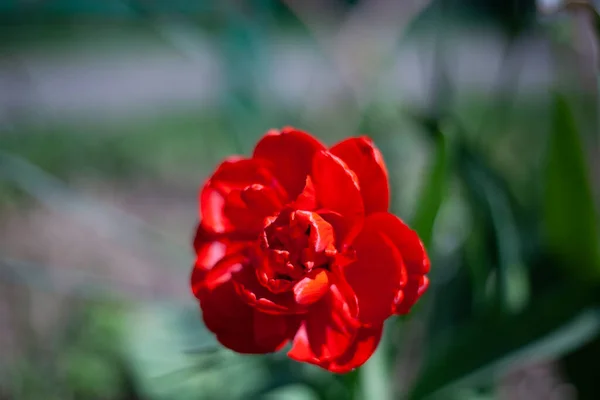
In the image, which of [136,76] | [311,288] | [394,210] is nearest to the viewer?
[311,288]

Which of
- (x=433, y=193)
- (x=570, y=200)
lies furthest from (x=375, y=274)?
(x=570, y=200)

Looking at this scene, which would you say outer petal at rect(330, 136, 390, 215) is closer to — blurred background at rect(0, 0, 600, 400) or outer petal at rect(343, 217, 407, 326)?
outer petal at rect(343, 217, 407, 326)

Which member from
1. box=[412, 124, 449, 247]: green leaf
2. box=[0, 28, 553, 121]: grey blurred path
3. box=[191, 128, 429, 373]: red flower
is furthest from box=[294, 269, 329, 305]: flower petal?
box=[0, 28, 553, 121]: grey blurred path

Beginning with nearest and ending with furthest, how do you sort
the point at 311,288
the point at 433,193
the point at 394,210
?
the point at 311,288
the point at 433,193
the point at 394,210

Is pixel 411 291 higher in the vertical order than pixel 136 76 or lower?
higher

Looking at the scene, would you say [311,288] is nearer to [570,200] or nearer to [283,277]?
[283,277]

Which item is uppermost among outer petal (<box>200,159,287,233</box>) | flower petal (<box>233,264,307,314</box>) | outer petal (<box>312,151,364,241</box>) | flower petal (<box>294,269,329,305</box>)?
outer petal (<box>312,151,364,241</box>)

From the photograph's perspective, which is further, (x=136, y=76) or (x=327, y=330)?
(x=136, y=76)

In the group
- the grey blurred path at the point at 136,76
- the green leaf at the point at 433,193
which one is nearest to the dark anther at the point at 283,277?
the green leaf at the point at 433,193
